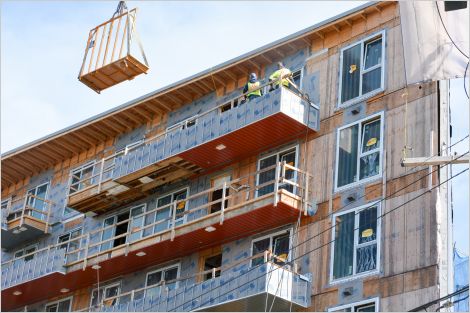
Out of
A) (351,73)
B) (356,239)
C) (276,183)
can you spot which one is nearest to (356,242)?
(356,239)

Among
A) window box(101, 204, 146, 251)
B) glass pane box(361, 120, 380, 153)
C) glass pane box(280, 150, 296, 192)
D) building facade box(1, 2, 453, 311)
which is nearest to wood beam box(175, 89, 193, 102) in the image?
building facade box(1, 2, 453, 311)

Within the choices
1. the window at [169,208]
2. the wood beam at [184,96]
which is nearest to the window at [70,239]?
the window at [169,208]

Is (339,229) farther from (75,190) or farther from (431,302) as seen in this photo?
(75,190)

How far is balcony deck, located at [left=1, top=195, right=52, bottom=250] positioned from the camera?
45.8 metres

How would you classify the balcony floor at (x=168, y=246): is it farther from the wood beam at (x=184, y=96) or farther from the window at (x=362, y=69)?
the wood beam at (x=184, y=96)

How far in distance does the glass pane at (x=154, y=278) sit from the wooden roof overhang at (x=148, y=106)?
714cm

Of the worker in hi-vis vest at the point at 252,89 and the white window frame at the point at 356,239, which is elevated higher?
the worker in hi-vis vest at the point at 252,89

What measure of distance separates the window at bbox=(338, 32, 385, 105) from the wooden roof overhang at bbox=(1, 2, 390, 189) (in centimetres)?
108

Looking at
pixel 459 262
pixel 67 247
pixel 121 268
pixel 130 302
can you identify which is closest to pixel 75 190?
pixel 67 247

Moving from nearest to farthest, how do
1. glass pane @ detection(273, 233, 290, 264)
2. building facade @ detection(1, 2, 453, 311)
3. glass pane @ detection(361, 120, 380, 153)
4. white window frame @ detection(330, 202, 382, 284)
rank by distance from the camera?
white window frame @ detection(330, 202, 382, 284) < building facade @ detection(1, 2, 453, 311) < glass pane @ detection(361, 120, 380, 153) < glass pane @ detection(273, 233, 290, 264)

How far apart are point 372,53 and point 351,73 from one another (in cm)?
97

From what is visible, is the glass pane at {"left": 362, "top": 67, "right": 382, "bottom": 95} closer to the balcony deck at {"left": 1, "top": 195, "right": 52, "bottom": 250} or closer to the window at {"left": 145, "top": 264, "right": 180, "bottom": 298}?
the window at {"left": 145, "top": 264, "right": 180, "bottom": 298}

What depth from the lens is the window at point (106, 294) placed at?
41.0 metres

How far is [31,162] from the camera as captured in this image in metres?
49.2
